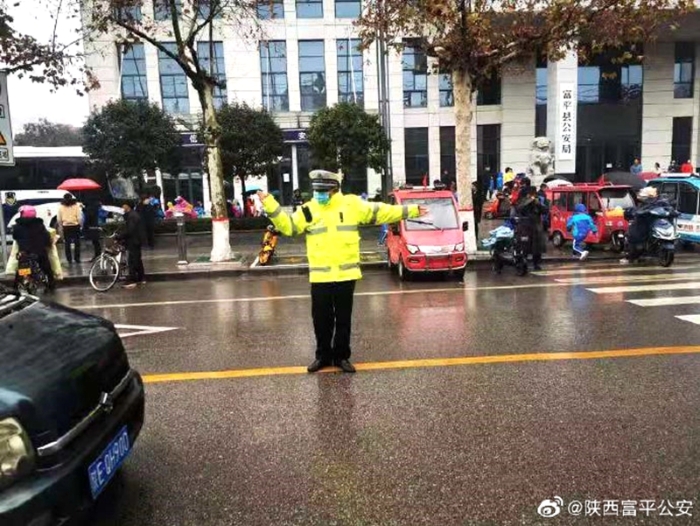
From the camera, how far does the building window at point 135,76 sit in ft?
104

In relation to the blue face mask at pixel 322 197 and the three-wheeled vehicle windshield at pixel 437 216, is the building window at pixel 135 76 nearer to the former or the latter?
the three-wheeled vehicle windshield at pixel 437 216

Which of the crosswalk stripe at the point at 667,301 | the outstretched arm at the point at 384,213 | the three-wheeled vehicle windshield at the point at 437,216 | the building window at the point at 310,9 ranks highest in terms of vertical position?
the building window at the point at 310,9

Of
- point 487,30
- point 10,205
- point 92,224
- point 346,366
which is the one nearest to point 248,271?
point 92,224

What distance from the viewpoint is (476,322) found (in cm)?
756

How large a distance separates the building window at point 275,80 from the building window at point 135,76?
6.21 meters

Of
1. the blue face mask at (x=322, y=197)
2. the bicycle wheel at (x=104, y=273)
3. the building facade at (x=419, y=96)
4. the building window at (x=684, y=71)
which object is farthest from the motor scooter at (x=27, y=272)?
the building window at (x=684, y=71)

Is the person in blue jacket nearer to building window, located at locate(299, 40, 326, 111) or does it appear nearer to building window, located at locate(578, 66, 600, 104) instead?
building window, located at locate(299, 40, 326, 111)

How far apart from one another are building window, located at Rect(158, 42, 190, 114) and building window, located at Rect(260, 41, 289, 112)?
419cm

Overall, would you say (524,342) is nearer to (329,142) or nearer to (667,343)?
(667,343)

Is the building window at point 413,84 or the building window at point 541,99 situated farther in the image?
the building window at point 541,99

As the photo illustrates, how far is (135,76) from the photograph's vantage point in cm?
3183

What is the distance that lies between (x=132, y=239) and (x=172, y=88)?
2221 centimetres

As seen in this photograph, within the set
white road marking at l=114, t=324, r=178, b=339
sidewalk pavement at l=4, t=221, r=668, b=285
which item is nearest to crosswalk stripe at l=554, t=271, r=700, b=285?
sidewalk pavement at l=4, t=221, r=668, b=285

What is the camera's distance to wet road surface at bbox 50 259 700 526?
3.30 m
